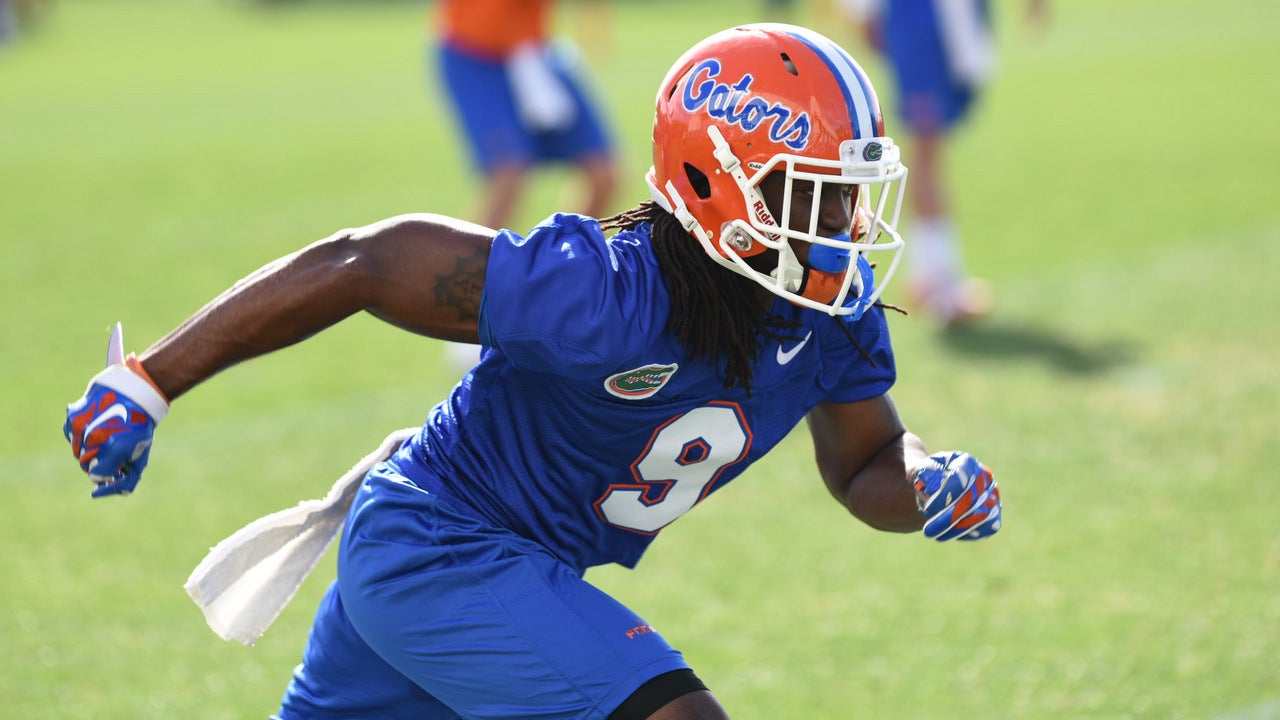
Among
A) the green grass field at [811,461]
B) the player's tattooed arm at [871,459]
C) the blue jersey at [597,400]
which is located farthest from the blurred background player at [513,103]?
the blue jersey at [597,400]

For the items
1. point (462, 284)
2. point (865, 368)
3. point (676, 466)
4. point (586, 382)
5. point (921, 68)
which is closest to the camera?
point (462, 284)

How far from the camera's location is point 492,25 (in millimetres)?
7105

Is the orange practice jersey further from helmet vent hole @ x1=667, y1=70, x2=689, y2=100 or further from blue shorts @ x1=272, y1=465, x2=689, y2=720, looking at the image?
blue shorts @ x1=272, y1=465, x2=689, y2=720

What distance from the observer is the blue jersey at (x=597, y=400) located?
2.40 m

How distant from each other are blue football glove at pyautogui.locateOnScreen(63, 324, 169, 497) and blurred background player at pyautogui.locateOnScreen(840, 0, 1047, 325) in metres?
5.49

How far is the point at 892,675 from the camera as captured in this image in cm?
391

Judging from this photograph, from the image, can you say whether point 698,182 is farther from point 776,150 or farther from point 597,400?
point 597,400

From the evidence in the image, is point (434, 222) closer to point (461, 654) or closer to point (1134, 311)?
point (461, 654)

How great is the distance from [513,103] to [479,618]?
4.99m

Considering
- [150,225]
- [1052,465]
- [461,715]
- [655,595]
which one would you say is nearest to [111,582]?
[655,595]

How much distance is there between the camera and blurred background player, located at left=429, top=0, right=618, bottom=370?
7043 mm

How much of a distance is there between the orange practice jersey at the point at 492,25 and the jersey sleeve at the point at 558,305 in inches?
191

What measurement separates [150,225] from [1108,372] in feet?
21.9

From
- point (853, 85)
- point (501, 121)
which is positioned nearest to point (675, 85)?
point (853, 85)
